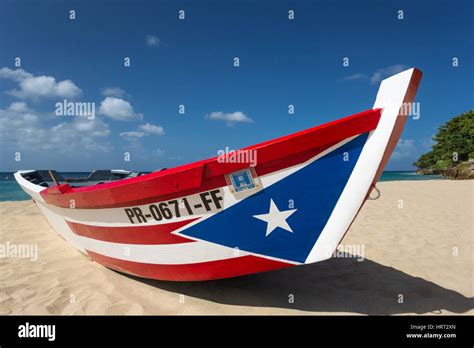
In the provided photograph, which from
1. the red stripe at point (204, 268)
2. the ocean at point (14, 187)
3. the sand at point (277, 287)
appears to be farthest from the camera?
the ocean at point (14, 187)

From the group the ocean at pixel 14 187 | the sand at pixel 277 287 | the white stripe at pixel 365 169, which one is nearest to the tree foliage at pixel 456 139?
the ocean at pixel 14 187

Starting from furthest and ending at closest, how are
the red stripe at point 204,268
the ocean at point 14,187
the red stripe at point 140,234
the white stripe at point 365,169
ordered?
the ocean at point 14,187 → the red stripe at point 140,234 → the red stripe at point 204,268 → the white stripe at point 365,169

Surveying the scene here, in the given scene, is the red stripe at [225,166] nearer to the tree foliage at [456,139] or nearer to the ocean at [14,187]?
the ocean at [14,187]

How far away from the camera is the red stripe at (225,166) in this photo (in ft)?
7.25

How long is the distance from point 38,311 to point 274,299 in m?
2.37

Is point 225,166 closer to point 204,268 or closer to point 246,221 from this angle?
point 246,221

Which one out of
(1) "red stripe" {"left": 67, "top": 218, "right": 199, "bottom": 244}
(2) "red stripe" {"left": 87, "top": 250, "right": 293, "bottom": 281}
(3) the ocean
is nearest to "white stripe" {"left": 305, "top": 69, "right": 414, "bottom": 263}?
(2) "red stripe" {"left": 87, "top": 250, "right": 293, "bottom": 281}

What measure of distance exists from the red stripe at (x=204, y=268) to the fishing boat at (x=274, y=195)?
0.01 m

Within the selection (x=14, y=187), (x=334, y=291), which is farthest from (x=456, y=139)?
(x=14, y=187)

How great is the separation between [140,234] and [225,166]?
1.25m

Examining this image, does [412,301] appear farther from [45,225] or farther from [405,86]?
[45,225]

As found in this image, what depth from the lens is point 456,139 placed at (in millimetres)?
41719

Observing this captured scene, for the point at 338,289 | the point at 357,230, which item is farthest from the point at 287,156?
the point at 357,230

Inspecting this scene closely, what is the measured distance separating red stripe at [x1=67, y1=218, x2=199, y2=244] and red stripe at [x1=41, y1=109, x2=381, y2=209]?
284 mm
